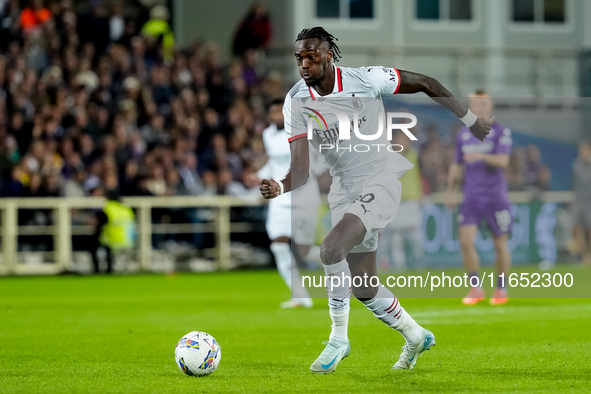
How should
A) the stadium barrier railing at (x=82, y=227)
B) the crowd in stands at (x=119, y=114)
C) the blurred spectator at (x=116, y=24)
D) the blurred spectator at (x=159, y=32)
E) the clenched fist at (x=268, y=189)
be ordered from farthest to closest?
the blurred spectator at (x=159, y=32), the blurred spectator at (x=116, y=24), the stadium barrier railing at (x=82, y=227), the crowd in stands at (x=119, y=114), the clenched fist at (x=268, y=189)

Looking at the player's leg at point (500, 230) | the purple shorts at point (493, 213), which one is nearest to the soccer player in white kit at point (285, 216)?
the purple shorts at point (493, 213)

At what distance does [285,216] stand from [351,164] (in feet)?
17.9

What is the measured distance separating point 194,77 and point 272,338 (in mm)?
13440

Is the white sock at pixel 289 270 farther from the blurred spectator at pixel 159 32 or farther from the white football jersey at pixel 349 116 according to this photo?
the blurred spectator at pixel 159 32

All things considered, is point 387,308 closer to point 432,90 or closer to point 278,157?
point 432,90

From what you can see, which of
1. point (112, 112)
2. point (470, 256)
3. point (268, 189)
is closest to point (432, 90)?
point (268, 189)

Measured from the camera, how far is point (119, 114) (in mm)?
19875

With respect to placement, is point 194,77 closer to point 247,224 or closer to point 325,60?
point 247,224

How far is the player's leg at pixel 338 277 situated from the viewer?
6816 mm

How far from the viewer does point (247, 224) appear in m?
20.7

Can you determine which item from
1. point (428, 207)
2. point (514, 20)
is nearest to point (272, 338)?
point (428, 207)

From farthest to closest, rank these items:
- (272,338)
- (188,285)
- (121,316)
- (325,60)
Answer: (188,285) < (121,316) < (272,338) < (325,60)

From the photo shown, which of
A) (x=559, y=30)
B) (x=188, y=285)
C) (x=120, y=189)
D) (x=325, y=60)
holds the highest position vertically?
(x=559, y=30)

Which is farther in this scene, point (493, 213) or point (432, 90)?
point (493, 213)
